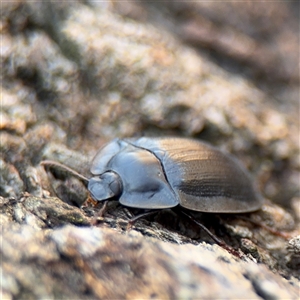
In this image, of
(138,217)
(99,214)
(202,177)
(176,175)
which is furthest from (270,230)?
(99,214)

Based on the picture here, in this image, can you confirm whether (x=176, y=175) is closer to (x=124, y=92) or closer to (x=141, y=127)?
(x=141, y=127)

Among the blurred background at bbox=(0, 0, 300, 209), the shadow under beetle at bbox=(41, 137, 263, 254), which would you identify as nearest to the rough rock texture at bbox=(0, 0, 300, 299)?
the blurred background at bbox=(0, 0, 300, 209)

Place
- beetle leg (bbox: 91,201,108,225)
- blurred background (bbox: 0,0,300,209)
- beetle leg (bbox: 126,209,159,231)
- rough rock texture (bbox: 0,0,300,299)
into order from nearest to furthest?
rough rock texture (bbox: 0,0,300,299) < beetle leg (bbox: 91,201,108,225) < beetle leg (bbox: 126,209,159,231) < blurred background (bbox: 0,0,300,209)

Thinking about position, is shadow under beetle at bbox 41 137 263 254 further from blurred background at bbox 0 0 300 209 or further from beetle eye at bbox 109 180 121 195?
blurred background at bbox 0 0 300 209

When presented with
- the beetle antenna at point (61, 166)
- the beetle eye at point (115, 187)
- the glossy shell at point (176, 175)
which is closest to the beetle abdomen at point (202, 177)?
the glossy shell at point (176, 175)

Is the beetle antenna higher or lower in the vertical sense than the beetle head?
lower

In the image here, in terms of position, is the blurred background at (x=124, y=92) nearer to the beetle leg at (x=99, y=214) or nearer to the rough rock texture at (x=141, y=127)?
the rough rock texture at (x=141, y=127)
